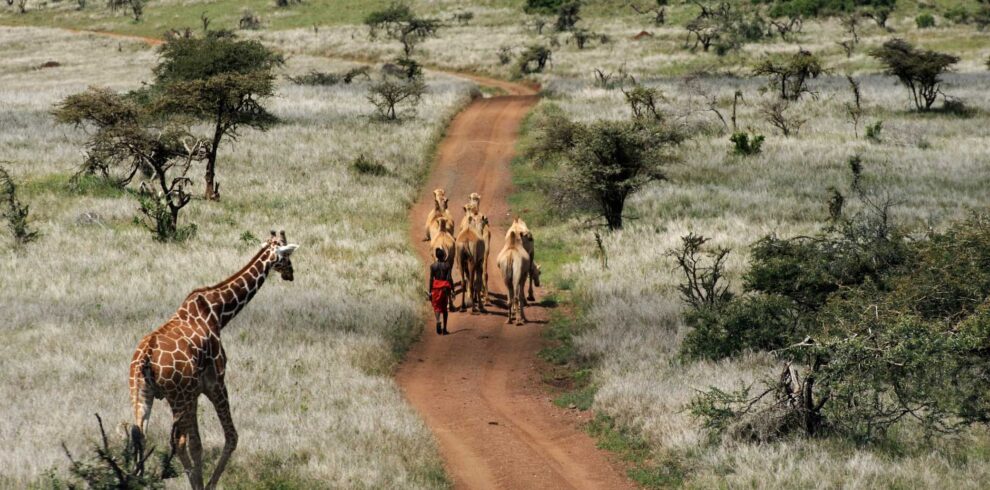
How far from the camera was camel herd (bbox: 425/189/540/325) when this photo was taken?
18.2 m

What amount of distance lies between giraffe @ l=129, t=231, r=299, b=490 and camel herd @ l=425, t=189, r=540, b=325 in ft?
→ 26.1

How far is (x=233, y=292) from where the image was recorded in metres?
10.5

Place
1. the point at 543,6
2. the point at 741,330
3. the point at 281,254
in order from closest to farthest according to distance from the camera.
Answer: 1. the point at 281,254
2. the point at 741,330
3. the point at 543,6

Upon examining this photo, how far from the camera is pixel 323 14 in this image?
88312mm

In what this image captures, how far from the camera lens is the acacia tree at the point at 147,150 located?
76.9ft

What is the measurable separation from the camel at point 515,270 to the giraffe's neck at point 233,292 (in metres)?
7.67

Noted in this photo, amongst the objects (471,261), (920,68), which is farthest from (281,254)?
(920,68)

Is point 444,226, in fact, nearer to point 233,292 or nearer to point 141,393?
point 233,292

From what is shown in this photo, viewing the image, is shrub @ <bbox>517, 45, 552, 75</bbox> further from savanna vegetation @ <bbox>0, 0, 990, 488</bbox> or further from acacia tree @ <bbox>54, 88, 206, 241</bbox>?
acacia tree @ <bbox>54, 88, 206, 241</bbox>

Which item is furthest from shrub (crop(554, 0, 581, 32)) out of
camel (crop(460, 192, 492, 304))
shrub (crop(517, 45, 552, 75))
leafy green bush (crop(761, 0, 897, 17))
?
camel (crop(460, 192, 492, 304))

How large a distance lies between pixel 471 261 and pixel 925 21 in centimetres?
5909

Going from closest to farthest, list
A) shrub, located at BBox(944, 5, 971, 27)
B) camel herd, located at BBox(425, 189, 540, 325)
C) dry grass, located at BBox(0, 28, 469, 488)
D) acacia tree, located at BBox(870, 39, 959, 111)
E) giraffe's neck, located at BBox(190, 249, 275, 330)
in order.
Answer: giraffe's neck, located at BBox(190, 249, 275, 330), dry grass, located at BBox(0, 28, 469, 488), camel herd, located at BBox(425, 189, 540, 325), acacia tree, located at BBox(870, 39, 959, 111), shrub, located at BBox(944, 5, 971, 27)

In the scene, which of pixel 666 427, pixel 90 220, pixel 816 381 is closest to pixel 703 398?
pixel 666 427

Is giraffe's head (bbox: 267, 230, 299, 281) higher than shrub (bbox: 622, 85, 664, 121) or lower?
higher
